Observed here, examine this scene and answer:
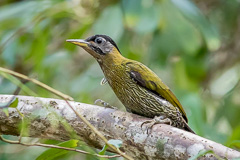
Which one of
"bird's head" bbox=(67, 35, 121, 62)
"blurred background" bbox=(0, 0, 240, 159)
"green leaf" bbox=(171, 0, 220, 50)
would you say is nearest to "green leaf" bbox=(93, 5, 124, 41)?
"blurred background" bbox=(0, 0, 240, 159)

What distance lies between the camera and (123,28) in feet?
16.6

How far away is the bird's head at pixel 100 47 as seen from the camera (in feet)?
12.5

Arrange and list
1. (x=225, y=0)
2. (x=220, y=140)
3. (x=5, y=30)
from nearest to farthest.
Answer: (x=220, y=140)
(x=5, y=30)
(x=225, y=0)

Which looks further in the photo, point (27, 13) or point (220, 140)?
point (27, 13)

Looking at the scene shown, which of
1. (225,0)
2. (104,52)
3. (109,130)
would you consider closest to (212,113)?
(225,0)

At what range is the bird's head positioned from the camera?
3.81 m

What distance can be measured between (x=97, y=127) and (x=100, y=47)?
914mm

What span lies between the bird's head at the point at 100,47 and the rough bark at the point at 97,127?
71 centimetres

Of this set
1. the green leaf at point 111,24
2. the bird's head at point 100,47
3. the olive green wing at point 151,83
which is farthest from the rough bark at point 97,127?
the green leaf at point 111,24

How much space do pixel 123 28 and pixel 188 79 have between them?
0.92 metres

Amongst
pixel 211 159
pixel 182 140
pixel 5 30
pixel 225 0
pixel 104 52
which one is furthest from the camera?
pixel 225 0

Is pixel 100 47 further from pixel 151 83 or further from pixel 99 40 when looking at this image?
pixel 151 83

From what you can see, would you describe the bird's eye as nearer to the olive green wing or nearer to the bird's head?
the bird's head

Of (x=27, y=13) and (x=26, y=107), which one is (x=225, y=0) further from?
(x=26, y=107)
